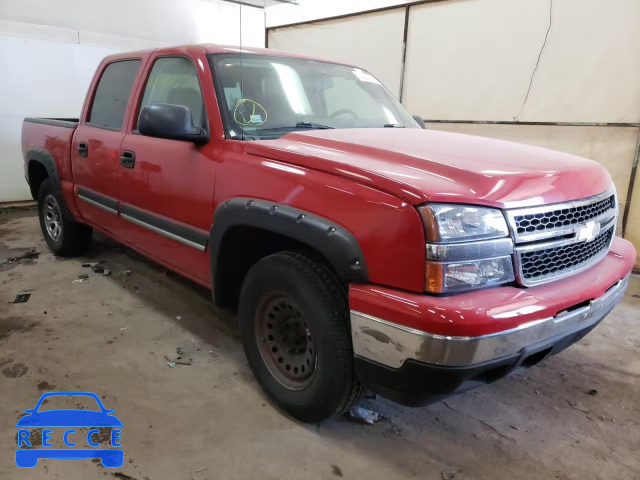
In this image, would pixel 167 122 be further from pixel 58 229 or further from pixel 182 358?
pixel 58 229

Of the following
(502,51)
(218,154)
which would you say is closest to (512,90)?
(502,51)

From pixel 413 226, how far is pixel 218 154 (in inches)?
48.4

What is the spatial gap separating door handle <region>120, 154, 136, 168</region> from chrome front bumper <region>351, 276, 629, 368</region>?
6.68ft

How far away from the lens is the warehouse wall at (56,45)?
6.50 metres

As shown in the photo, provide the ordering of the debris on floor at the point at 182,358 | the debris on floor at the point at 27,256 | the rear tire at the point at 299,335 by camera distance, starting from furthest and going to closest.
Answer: the debris on floor at the point at 27,256, the debris on floor at the point at 182,358, the rear tire at the point at 299,335

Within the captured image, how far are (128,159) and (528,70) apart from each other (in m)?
4.49

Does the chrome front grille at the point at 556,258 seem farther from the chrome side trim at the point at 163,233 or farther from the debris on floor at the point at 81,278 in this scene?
the debris on floor at the point at 81,278

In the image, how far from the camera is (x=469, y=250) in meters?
1.61

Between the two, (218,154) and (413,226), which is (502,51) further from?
(413,226)

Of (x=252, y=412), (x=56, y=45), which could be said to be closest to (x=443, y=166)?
(x=252, y=412)

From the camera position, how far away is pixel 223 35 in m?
8.45

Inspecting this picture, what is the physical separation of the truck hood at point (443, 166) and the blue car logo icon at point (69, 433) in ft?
4.78

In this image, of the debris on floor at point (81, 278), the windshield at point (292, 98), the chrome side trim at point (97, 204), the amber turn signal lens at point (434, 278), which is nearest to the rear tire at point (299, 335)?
the amber turn signal lens at point (434, 278)

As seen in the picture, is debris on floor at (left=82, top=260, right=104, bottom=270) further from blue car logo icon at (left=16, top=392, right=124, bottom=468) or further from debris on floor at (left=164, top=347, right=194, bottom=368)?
blue car logo icon at (left=16, top=392, right=124, bottom=468)
